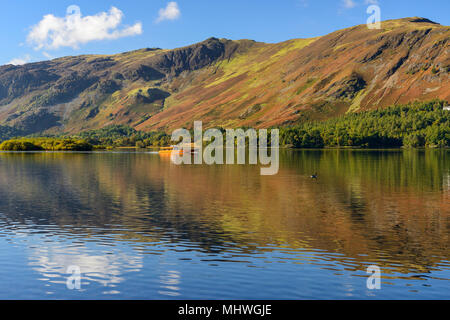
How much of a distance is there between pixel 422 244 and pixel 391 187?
45.7m

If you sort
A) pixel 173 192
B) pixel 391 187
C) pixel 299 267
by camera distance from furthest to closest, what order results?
pixel 391 187
pixel 173 192
pixel 299 267

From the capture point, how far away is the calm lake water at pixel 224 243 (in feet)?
91.0

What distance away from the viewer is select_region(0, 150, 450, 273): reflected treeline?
126ft

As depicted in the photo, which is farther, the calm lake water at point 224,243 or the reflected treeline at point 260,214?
the reflected treeline at point 260,214

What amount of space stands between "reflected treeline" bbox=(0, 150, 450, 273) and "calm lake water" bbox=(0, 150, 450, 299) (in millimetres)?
151

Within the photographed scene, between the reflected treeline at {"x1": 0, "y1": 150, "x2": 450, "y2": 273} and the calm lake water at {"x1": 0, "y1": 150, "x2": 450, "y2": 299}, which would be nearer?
the calm lake water at {"x1": 0, "y1": 150, "x2": 450, "y2": 299}

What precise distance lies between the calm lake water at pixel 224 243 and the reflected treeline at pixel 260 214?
15 cm

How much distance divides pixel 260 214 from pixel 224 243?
52.5 feet

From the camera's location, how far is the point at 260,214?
54531 millimetres

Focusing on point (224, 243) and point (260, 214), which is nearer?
point (224, 243)

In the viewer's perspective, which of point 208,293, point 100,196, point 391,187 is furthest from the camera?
point 391,187

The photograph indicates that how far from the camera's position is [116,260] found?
3359cm
